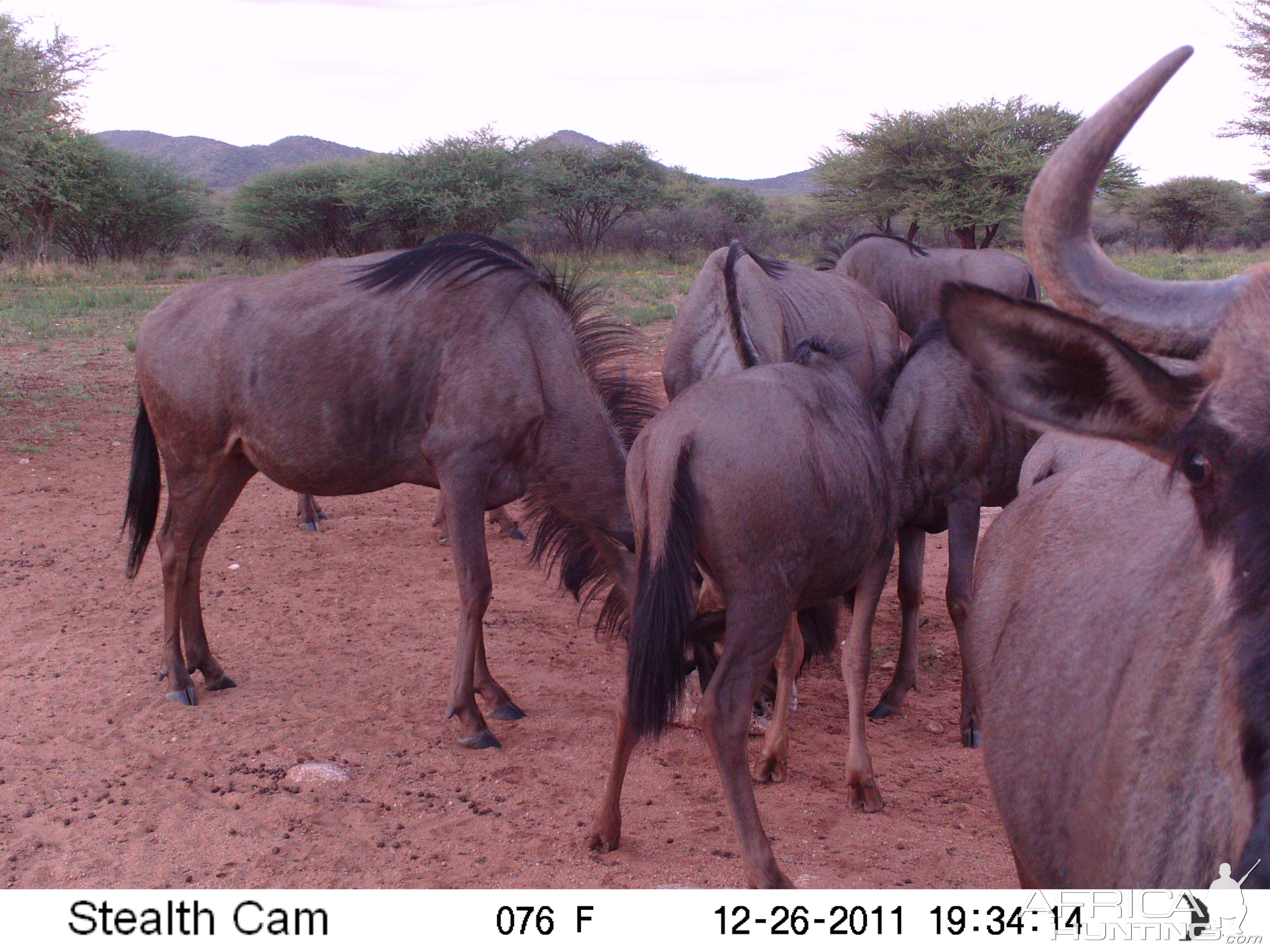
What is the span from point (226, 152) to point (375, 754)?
117m

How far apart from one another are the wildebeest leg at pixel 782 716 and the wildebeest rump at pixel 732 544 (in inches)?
27.3

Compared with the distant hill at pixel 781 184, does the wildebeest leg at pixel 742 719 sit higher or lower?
lower

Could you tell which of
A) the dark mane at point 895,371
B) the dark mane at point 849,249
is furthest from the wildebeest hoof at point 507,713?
the dark mane at point 849,249

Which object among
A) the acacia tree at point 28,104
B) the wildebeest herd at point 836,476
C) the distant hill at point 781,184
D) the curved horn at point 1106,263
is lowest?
the wildebeest herd at point 836,476

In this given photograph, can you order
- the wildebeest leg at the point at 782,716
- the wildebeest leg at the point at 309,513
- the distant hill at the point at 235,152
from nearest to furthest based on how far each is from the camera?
the wildebeest leg at the point at 782,716, the wildebeest leg at the point at 309,513, the distant hill at the point at 235,152

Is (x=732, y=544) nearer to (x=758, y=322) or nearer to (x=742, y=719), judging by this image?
(x=742, y=719)

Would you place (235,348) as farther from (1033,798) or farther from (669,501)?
(1033,798)

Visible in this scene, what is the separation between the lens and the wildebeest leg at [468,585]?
4.32 m

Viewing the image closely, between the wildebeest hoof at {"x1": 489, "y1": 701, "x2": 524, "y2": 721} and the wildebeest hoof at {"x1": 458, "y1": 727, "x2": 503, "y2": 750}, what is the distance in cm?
28

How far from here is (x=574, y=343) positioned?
4652 mm

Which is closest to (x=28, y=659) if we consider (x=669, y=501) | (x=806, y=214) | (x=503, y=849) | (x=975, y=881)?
Result: (x=503, y=849)

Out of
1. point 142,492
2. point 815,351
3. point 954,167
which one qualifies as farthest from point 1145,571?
point 954,167

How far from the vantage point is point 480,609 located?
446cm

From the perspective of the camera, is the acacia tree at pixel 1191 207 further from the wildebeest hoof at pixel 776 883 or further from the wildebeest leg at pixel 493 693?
the wildebeest hoof at pixel 776 883
